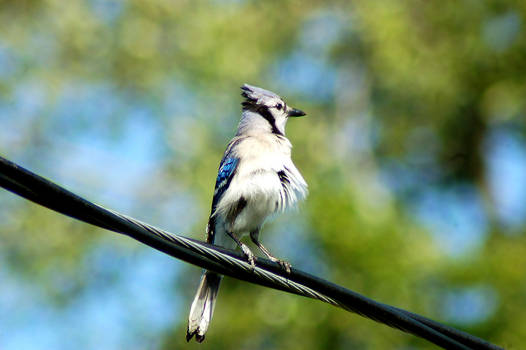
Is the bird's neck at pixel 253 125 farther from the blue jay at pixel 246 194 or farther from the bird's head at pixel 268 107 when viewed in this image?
the blue jay at pixel 246 194

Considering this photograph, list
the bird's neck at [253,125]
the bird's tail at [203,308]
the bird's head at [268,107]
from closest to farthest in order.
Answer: the bird's tail at [203,308] < the bird's neck at [253,125] < the bird's head at [268,107]

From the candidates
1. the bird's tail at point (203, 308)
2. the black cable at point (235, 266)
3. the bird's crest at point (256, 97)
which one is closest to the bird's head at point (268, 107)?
the bird's crest at point (256, 97)


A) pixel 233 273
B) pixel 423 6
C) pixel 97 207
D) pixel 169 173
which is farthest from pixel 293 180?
pixel 423 6

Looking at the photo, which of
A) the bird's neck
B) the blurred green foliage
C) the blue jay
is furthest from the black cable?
the blurred green foliage

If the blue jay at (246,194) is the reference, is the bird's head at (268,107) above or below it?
above

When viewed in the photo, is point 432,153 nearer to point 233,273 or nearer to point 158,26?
A: point 158,26

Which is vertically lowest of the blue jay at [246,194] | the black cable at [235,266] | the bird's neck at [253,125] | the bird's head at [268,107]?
the black cable at [235,266]

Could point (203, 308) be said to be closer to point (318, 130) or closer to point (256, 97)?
point (256, 97)
